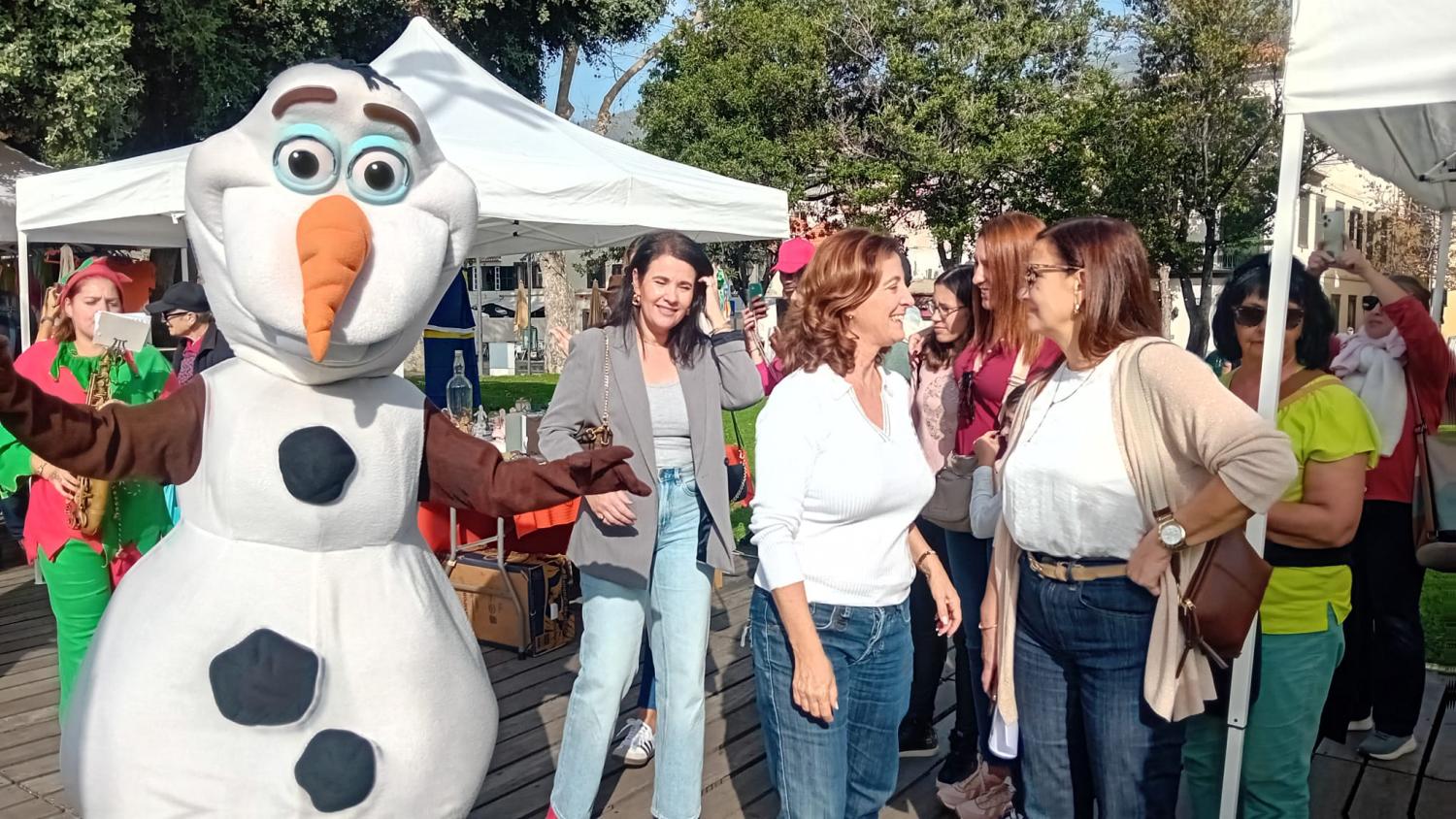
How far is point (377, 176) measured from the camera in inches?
69.9

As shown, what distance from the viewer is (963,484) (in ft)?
9.86

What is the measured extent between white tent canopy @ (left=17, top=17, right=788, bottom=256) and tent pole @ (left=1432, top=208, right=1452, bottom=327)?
10.6 feet

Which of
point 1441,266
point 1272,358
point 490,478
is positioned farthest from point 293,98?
point 1441,266

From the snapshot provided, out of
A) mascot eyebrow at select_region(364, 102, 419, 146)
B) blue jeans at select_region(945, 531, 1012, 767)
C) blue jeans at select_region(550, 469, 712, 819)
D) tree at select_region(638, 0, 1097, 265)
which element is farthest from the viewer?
tree at select_region(638, 0, 1097, 265)

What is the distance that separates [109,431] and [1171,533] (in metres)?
1.85

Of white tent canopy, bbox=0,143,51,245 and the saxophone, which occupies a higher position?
white tent canopy, bbox=0,143,51,245

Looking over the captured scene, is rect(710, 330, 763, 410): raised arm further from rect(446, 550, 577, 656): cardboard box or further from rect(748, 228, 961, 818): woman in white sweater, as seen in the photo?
rect(446, 550, 577, 656): cardboard box

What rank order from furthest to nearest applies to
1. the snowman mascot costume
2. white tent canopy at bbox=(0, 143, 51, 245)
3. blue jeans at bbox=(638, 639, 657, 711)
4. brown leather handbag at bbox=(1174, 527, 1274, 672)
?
white tent canopy at bbox=(0, 143, 51, 245) < blue jeans at bbox=(638, 639, 657, 711) < brown leather handbag at bbox=(1174, 527, 1274, 672) < the snowman mascot costume

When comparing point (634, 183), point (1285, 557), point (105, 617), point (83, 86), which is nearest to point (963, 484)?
point (1285, 557)

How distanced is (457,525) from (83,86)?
6.82 m

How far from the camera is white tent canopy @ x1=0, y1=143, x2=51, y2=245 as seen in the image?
7484 mm

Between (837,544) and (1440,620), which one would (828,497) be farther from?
(1440,620)

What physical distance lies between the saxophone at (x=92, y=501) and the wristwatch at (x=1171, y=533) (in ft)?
9.32

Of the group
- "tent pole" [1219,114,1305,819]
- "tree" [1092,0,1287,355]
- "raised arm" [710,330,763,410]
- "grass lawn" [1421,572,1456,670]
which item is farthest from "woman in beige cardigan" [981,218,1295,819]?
"tree" [1092,0,1287,355]
